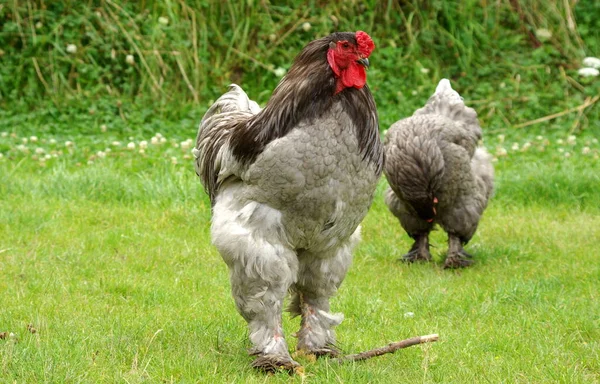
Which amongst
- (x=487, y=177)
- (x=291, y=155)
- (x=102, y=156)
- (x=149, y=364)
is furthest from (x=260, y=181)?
(x=102, y=156)

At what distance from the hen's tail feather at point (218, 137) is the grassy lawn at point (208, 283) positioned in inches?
37.7

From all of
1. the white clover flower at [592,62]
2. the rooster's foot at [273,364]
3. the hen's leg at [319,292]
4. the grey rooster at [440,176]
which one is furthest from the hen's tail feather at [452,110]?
the white clover flower at [592,62]

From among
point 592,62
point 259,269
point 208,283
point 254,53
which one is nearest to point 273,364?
point 259,269

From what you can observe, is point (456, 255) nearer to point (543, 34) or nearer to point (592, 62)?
point (592, 62)

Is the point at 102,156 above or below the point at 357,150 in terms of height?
below

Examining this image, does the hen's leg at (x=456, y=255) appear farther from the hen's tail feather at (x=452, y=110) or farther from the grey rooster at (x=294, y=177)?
the grey rooster at (x=294, y=177)

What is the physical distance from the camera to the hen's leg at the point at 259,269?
16.1ft

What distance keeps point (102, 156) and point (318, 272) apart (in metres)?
5.78

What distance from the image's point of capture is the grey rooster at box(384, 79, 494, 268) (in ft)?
25.7

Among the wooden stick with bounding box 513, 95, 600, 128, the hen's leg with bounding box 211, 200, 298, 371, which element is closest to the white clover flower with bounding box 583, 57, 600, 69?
the wooden stick with bounding box 513, 95, 600, 128

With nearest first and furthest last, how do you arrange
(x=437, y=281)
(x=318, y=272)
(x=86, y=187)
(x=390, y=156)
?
1. (x=318, y=272)
2. (x=437, y=281)
3. (x=390, y=156)
4. (x=86, y=187)

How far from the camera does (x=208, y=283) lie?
278 inches

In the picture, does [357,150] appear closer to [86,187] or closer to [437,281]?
[437,281]

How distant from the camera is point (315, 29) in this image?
13.9 meters
